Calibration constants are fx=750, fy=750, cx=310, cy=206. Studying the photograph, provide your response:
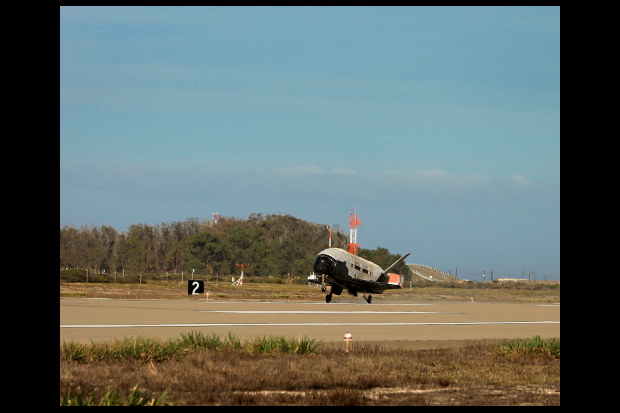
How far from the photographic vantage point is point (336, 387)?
54.9 ft

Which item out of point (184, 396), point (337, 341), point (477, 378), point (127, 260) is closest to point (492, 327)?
point (337, 341)

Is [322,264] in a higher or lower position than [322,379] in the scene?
higher

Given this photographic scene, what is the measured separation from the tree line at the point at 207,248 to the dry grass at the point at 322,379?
11461 cm

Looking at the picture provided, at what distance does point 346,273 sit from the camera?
194 ft

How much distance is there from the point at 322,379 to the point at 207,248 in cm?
13974

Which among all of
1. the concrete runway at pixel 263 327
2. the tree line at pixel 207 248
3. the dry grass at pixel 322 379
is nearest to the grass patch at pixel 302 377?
the dry grass at pixel 322 379

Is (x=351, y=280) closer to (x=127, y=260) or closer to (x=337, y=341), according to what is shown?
(x=337, y=341)

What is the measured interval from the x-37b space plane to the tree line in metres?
69.3

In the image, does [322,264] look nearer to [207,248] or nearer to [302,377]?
[302,377]

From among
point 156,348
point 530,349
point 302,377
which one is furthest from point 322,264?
point 302,377

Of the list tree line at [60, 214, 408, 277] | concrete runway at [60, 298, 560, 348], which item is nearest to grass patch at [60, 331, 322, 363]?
concrete runway at [60, 298, 560, 348]

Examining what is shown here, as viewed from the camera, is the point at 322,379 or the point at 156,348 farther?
the point at 156,348
